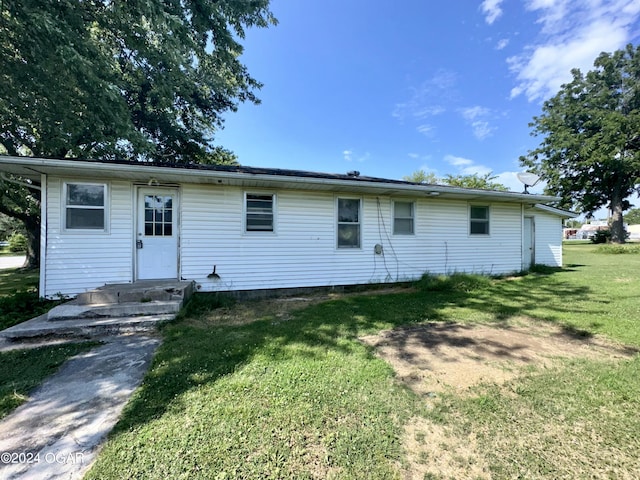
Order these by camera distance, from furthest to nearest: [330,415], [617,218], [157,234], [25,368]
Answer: [617,218] → [157,234] → [25,368] → [330,415]

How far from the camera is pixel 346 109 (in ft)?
52.1

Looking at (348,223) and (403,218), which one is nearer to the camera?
(348,223)

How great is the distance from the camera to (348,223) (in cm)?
743

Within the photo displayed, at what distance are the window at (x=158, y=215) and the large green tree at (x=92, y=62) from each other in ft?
10.8

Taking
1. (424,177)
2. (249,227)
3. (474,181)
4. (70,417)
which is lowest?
(70,417)

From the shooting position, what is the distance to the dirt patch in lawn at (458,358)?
5.77 ft

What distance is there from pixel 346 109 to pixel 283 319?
14.4 m

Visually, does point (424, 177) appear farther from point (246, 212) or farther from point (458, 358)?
point (458, 358)

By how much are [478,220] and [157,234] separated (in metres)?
9.08

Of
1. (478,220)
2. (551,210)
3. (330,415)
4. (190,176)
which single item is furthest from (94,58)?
(551,210)

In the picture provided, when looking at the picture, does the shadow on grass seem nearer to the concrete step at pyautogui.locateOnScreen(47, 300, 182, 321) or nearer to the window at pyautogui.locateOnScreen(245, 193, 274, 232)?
the concrete step at pyautogui.locateOnScreen(47, 300, 182, 321)

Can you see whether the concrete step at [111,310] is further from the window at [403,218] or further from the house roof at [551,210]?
the house roof at [551,210]

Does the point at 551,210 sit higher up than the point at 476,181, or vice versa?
the point at 476,181

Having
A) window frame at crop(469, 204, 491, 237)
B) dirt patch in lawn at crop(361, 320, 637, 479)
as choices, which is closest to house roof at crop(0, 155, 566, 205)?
window frame at crop(469, 204, 491, 237)
